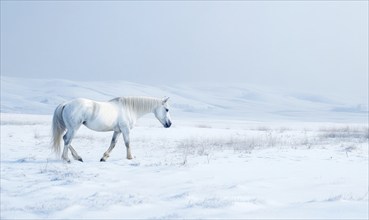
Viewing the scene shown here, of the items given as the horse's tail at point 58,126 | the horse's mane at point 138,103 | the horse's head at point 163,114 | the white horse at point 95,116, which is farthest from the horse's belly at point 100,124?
the horse's head at point 163,114

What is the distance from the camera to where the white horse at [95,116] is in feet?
34.6

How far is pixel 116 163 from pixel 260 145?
5.19 meters

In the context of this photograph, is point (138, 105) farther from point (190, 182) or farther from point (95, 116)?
point (190, 182)

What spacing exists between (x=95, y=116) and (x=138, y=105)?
1350 millimetres

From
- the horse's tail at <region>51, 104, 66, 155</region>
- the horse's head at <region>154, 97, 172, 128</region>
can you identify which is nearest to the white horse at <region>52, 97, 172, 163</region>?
the horse's tail at <region>51, 104, 66, 155</region>

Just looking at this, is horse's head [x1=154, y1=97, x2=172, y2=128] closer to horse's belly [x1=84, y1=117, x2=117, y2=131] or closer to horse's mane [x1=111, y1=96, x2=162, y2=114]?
horse's mane [x1=111, y1=96, x2=162, y2=114]

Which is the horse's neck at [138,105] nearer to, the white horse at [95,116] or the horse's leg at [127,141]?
the white horse at [95,116]

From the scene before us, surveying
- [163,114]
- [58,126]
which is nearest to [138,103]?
[163,114]

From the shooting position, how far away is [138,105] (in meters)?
11.7

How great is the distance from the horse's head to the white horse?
282 millimetres

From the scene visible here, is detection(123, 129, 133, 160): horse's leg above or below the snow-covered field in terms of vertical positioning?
above

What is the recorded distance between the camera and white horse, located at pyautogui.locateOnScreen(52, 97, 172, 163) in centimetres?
1054

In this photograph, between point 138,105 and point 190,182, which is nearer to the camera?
point 190,182

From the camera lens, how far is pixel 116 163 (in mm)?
10344
